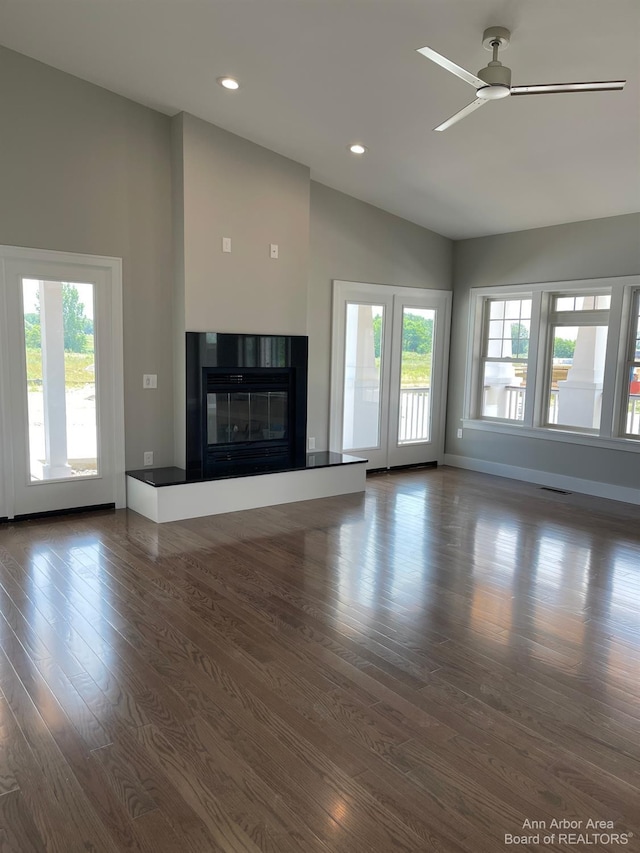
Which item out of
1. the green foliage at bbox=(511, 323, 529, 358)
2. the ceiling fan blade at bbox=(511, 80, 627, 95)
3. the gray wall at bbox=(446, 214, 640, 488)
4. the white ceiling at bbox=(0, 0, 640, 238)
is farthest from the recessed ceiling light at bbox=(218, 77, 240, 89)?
the green foliage at bbox=(511, 323, 529, 358)

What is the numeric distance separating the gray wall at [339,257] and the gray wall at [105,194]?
1574 millimetres

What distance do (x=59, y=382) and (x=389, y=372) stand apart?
11.7 ft

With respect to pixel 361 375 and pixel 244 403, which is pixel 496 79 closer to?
pixel 244 403

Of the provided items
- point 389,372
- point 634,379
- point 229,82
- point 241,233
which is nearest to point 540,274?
point 634,379

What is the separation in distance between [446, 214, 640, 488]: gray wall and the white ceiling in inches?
14.5

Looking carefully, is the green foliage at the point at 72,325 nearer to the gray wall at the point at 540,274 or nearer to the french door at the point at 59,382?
the french door at the point at 59,382

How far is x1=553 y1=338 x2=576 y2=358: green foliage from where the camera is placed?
20.8 ft

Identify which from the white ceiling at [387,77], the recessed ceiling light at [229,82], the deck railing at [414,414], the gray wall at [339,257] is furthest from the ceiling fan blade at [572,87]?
the deck railing at [414,414]

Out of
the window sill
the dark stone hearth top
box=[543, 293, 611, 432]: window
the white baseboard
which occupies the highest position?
box=[543, 293, 611, 432]: window

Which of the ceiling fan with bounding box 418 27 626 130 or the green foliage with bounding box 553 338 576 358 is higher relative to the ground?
the ceiling fan with bounding box 418 27 626 130

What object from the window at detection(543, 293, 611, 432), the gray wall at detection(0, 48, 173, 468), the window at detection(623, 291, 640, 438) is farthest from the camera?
the window at detection(543, 293, 611, 432)

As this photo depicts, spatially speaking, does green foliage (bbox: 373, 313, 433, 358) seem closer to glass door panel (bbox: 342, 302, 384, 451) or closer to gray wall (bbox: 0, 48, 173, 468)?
glass door panel (bbox: 342, 302, 384, 451)

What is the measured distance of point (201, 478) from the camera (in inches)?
197

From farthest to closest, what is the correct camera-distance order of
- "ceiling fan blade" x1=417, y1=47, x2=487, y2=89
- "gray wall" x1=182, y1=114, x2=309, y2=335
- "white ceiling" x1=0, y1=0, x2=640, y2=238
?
"gray wall" x1=182, y1=114, x2=309, y2=335, "white ceiling" x1=0, y1=0, x2=640, y2=238, "ceiling fan blade" x1=417, y1=47, x2=487, y2=89
